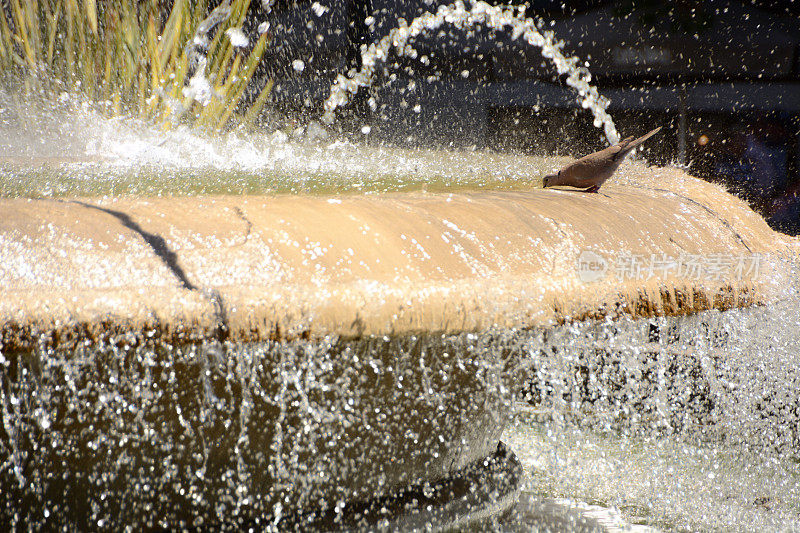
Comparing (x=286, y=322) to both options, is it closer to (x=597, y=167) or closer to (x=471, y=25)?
(x=597, y=167)

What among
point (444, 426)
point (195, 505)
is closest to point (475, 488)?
point (444, 426)

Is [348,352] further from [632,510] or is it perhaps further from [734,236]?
[632,510]

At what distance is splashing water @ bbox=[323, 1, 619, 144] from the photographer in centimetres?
457

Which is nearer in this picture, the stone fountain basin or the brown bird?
the stone fountain basin

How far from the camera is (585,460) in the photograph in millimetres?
1905

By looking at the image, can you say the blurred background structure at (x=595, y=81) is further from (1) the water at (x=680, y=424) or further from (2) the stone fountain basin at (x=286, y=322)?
(2) the stone fountain basin at (x=286, y=322)

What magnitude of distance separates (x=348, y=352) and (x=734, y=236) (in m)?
0.64

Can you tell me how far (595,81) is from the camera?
4594 mm

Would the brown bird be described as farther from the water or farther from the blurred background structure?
the blurred background structure

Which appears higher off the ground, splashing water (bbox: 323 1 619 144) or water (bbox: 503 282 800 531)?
splashing water (bbox: 323 1 619 144)

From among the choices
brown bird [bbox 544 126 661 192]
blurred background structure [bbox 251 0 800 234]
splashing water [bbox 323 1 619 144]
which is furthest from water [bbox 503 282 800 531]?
splashing water [bbox 323 1 619 144]

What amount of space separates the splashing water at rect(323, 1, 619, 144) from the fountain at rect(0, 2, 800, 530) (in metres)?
3.32

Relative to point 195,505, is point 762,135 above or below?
above

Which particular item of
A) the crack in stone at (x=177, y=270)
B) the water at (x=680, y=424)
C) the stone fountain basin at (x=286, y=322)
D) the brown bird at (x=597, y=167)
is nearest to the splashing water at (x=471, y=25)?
the water at (x=680, y=424)
